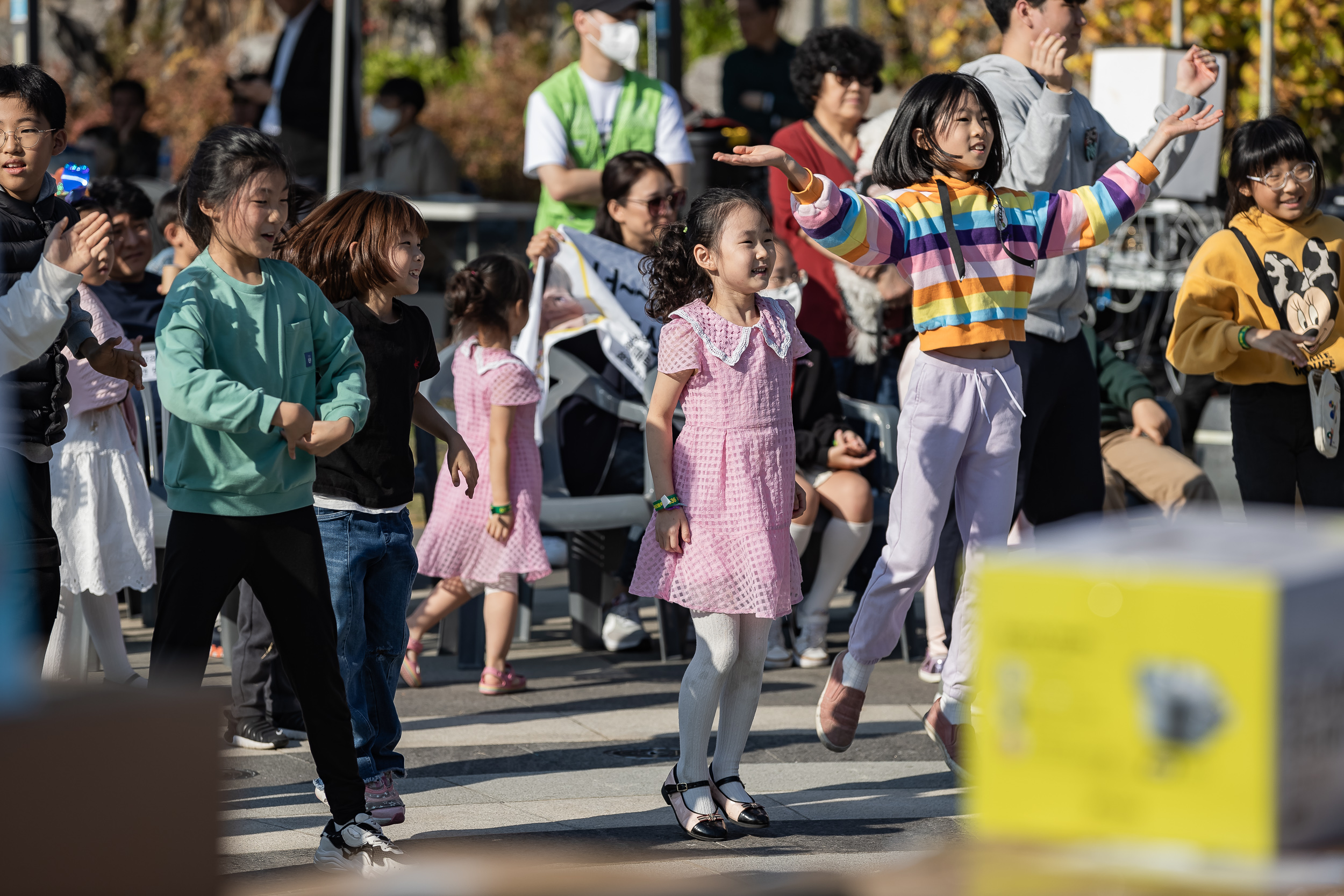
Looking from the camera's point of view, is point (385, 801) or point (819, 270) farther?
point (819, 270)

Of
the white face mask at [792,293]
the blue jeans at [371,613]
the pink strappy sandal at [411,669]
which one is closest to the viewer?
the blue jeans at [371,613]

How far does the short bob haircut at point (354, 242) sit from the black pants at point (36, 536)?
2.81 ft

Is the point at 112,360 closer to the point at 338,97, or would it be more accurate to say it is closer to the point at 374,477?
the point at 374,477

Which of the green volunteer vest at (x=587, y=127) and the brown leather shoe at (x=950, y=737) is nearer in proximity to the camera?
the brown leather shoe at (x=950, y=737)

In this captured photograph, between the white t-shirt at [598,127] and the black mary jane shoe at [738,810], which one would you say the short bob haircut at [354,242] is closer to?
the black mary jane shoe at [738,810]

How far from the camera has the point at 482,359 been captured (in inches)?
242

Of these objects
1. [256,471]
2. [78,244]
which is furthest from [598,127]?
[78,244]

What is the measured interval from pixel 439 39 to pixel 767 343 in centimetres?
2508

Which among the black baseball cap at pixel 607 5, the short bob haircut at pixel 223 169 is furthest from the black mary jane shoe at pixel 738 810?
the black baseball cap at pixel 607 5

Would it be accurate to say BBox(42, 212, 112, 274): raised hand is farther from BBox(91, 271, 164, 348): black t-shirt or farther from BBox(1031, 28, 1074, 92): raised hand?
BBox(1031, 28, 1074, 92): raised hand

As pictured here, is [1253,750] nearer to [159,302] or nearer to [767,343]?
[767,343]

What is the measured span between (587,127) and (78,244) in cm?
427

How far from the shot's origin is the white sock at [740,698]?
4.48 meters

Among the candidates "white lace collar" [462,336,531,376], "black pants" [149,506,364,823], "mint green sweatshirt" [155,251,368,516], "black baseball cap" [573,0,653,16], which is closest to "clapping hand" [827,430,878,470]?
"white lace collar" [462,336,531,376]
